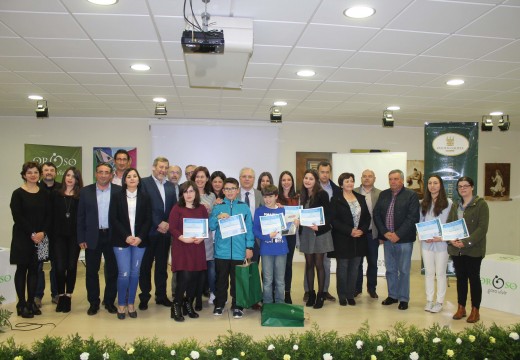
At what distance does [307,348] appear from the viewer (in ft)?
9.23

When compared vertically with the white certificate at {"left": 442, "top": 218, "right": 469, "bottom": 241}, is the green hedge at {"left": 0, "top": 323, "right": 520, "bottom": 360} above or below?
below

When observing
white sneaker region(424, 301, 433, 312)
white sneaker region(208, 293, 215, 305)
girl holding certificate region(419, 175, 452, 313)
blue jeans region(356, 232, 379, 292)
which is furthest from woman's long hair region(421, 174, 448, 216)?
white sneaker region(208, 293, 215, 305)

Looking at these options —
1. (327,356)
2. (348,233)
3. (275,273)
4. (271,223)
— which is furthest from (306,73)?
(327,356)

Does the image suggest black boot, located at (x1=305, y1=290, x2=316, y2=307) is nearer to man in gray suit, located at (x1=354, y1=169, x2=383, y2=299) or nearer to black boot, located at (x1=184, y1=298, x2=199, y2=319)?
man in gray suit, located at (x1=354, y1=169, x2=383, y2=299)

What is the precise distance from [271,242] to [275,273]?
363 millimetres

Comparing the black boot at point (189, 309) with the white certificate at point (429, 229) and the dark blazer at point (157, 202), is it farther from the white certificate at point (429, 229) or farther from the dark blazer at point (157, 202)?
the white certificate at point (429, 229)

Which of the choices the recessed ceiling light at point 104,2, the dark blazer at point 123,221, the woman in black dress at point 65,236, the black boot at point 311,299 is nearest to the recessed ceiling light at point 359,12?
the recessed ceiling light at point 104,2

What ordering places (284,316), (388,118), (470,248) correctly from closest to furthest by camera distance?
1. (284,316)
2. (470,248)
3. (388,118)

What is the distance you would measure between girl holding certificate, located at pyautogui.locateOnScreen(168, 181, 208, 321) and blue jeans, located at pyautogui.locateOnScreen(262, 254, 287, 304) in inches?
27.9

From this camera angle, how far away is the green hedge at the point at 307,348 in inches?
107

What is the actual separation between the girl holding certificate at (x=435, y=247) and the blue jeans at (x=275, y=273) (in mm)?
1656

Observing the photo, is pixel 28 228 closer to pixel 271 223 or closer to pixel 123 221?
pixel 123 221

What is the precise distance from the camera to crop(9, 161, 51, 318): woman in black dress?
14.3ft

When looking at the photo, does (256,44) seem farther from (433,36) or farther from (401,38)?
(433,36)
